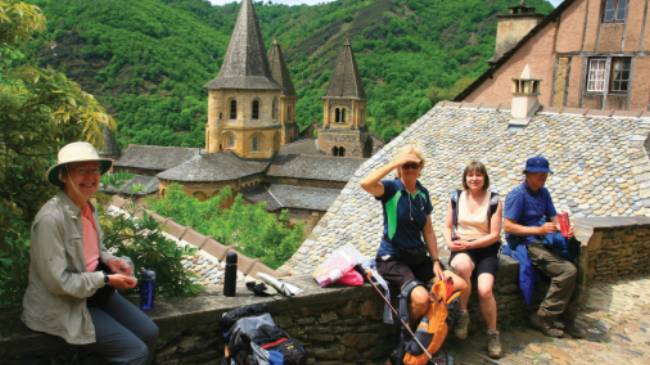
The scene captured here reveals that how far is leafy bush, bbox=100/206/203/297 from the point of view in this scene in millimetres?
3777

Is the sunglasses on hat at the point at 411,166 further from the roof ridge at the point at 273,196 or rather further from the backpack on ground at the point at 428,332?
the roof ridge at the point at 273,196

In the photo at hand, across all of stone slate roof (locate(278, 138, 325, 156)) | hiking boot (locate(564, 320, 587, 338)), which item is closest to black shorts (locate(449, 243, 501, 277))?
hiking boot (locate(564, 320, 587, 338))

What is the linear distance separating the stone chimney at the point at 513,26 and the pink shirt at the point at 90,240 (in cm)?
1899

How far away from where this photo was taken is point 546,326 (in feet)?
16.4

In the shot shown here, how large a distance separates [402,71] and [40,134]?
250 ft

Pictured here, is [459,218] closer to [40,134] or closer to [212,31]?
[40,134]

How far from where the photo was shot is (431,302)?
397cm

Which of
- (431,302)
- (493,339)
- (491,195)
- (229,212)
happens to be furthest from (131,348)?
(229,212)

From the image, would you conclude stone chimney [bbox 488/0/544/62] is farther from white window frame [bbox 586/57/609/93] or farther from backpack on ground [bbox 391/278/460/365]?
backpack on ground [bbox 391/278/460/365]

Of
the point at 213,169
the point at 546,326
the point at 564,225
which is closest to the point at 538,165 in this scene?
the point at 564,225

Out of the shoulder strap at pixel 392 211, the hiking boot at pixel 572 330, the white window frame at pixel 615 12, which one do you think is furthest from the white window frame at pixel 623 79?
the shoulder strap at pixel 392 211

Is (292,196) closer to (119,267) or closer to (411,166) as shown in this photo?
(411,166)

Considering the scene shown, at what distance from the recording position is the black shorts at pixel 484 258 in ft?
15.5

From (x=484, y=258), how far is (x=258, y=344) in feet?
7.58
